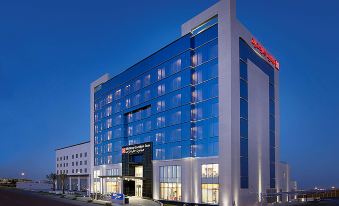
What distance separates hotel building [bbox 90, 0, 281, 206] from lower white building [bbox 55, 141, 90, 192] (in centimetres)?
4520

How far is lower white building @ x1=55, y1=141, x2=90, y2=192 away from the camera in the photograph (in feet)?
409

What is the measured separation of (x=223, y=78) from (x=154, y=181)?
1067 inches

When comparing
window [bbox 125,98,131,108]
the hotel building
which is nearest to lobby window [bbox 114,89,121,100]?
window [bbox 125,98,131,108]

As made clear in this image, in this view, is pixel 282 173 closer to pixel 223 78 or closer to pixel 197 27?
pixel 223 78


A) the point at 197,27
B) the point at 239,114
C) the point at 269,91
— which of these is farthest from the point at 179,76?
the point at 269,91

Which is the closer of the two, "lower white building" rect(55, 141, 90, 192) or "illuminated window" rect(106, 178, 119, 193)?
"illuminated window" rect(106, 178, 119, 193)

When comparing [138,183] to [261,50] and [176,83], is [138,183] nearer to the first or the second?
[176,83]

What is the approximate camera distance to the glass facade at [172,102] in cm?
5962

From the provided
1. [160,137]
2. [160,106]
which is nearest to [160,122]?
[160,137]

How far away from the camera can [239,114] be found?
190 ft

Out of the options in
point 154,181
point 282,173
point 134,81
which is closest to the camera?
point 154,181

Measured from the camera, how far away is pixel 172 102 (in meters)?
68.2

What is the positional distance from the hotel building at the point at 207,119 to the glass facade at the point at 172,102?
0.56 feet

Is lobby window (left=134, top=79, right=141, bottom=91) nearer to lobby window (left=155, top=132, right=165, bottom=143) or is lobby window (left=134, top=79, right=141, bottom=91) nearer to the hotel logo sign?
the hotel logo sign
